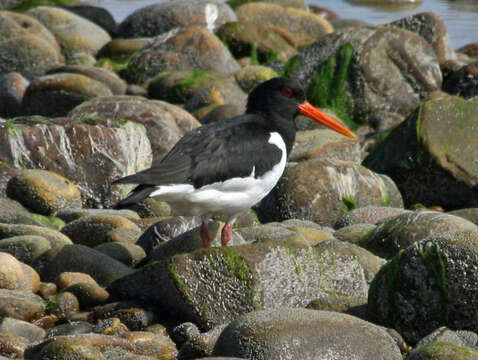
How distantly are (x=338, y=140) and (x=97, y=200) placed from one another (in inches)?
89.4

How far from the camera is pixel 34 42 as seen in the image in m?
12.0

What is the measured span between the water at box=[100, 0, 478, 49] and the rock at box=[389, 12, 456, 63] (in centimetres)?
410

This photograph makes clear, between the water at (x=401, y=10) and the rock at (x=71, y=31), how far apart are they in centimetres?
371

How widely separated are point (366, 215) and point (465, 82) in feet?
15.4

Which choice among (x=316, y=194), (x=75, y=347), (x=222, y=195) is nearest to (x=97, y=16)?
(x=316, y=194)

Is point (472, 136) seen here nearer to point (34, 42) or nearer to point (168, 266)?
point (168, 266)

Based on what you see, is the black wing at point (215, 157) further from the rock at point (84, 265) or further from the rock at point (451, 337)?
the rock at point (451, 337)

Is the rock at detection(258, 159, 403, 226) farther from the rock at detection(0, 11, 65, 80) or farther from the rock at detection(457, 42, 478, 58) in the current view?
the rock at detection(457, 42, 478, 58)

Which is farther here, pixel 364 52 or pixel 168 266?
pixel 364 52

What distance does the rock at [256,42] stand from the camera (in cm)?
1324

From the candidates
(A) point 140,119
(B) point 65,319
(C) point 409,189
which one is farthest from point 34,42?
(B) point 65,319

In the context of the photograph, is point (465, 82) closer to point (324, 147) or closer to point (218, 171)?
point (324, 147)

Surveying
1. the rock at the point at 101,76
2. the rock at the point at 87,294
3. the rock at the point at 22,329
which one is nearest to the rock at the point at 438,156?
the rock at the point at 101,76

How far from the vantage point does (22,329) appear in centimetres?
462
